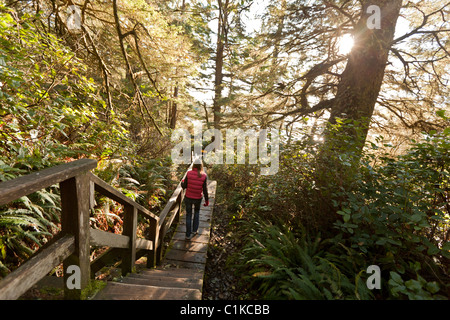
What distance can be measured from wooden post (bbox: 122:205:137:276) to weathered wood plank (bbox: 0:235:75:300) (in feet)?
4.01

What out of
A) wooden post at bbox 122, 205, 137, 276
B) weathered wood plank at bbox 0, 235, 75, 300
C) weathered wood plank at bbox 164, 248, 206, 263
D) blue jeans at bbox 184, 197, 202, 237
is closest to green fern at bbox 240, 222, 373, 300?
weathered wood plank at bbox 164, 248, 206, 263

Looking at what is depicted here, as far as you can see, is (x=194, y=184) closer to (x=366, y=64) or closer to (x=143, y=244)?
(x=143, y=244)

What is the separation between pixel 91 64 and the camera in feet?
18.8

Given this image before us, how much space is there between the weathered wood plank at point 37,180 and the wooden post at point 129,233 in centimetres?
137

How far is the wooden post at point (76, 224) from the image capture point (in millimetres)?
1657

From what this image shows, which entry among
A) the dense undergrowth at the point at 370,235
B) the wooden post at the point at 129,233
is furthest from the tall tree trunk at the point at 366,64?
the wooden post at the point at 129,233

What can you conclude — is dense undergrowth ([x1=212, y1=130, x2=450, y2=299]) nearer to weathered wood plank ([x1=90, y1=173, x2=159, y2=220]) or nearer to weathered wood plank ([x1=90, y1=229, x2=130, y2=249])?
weathered wood plank ([x1=90, y1=229, x2=130, y2=249])

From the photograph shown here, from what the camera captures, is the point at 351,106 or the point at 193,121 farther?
the point at 193,121

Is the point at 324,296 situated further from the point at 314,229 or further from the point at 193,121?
→ the point at 193,121

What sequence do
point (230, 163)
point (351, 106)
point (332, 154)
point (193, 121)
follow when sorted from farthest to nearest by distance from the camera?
1. point (193, 121)
2. point (230, 163)
3. point (351, 106)
4. point (332, 154)

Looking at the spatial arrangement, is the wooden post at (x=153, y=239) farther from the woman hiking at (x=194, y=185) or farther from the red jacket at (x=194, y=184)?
the red jacket at (x=194, y=184)
